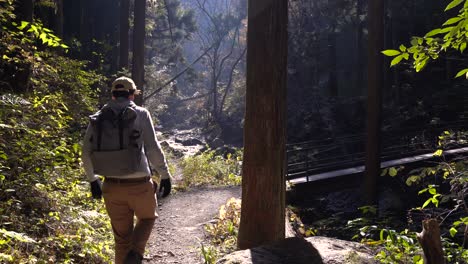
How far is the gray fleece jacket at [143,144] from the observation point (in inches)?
152

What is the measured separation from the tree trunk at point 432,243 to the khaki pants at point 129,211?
2.40m

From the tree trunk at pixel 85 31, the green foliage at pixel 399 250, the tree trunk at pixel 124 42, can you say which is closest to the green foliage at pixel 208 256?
the green foliage at pixel 399 250

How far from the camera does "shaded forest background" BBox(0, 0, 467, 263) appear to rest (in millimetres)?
5281

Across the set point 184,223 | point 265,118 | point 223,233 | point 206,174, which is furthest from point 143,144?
point 206,174

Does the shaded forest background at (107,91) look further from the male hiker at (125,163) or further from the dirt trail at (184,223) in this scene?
the dirt trail at (184,223)

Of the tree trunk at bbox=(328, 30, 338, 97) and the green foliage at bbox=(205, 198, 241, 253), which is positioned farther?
the tree trunk at bbox=(328, 30, 338, 97)

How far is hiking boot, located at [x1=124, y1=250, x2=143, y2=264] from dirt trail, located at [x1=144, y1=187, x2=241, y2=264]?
94.4 inches

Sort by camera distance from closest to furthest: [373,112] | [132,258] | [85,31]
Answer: [132,258] → [373,112] → [85,31]

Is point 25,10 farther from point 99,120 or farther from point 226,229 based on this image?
point 226,229

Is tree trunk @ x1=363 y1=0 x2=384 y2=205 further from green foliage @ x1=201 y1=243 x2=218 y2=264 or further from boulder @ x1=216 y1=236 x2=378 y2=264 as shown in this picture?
boulder @ x1=216 y1=236 x2=378 y2=264

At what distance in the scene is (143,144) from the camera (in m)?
3.96

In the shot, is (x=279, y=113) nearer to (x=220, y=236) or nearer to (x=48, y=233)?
(x=48, y=233)

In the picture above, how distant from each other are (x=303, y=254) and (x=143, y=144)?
1.76m

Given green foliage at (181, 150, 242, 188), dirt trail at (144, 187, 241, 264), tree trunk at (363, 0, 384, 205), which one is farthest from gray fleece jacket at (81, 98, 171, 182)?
tree trunk at (363, 0, 384, 205)
